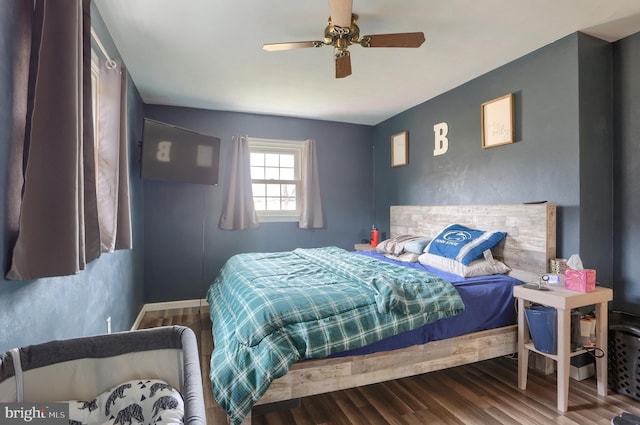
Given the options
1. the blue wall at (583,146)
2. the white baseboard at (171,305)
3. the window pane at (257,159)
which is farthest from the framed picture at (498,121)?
the white baseboard at (171,305)

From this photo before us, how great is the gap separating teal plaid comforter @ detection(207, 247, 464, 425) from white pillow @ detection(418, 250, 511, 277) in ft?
1.46

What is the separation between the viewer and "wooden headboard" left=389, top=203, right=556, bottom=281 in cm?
246

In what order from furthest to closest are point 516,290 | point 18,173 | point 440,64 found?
point 440,64
point 516,290
point 18,173

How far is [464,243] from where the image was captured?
2.77m

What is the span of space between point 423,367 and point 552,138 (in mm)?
2010

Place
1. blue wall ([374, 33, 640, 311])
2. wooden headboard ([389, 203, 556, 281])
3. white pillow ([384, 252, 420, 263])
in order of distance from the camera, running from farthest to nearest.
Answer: white pillow ([384, 252, 420, 263])
wooden headboard ([389, 203, 556, 281])
blue wall ([374, 33, 640, 311])

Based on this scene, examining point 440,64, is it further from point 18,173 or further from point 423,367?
point 18,173

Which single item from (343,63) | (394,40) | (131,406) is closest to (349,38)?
(343,63)

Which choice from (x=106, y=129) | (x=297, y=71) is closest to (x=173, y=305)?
(x=106, y=129)

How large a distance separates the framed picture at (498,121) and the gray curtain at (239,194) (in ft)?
9.17

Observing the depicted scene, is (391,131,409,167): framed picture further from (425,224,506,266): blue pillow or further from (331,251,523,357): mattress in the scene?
(331,251,523,357): mattress

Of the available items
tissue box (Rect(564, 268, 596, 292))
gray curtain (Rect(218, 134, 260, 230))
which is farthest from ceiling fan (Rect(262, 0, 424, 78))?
gray curtain (Rect(218, 134, 260, 230))

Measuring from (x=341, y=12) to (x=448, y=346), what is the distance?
2.16 meters

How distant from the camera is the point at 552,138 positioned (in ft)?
8.31
